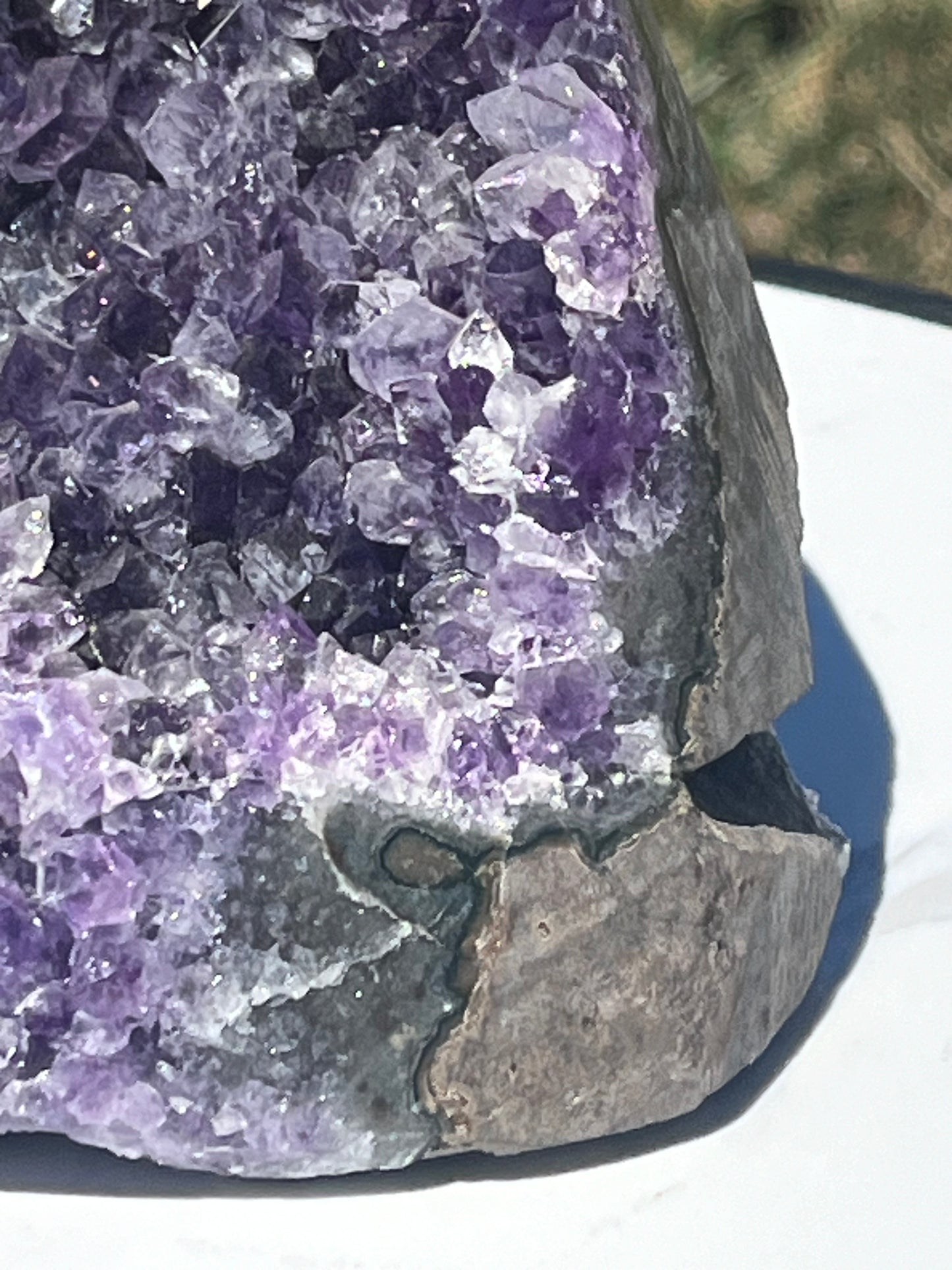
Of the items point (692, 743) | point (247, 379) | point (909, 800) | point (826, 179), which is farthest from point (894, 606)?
point (826, 179)

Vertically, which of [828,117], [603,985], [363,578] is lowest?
[828,117]

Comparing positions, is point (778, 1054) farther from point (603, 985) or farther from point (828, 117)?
point (828, 117)

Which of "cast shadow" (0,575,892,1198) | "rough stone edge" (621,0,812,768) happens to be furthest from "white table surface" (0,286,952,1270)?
"rough stone edge" (621,0,812,768)

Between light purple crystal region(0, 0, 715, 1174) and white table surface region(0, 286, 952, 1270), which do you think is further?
white table surface region(0, 286, 952, 1270)

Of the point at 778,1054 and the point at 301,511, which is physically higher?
the point at 301,511

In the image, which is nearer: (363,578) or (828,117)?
(363,578)

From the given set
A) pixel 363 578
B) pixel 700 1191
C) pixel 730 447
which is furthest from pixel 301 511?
pixel 700 1191

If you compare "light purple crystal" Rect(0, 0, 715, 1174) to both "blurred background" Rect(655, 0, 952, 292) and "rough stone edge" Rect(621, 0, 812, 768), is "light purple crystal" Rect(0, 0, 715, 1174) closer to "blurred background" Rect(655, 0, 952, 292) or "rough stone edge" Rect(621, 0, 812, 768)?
"rough stone edge" Rect(621, 0, 812, 768)
